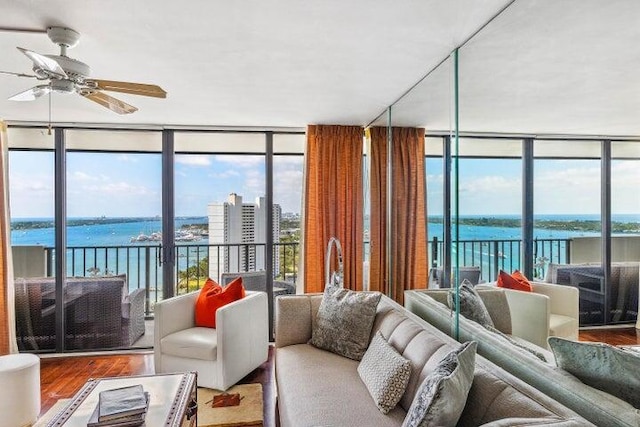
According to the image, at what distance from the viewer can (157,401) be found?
2.07 metres

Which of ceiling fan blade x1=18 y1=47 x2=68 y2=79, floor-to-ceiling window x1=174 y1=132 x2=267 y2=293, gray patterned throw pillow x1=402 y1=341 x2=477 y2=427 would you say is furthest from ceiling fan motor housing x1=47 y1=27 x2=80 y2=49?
gray patterned throw pillow x1=402 y1=341 x2=477 y2=427

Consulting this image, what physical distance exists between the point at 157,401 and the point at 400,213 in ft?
7.61

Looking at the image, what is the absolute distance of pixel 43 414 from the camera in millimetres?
2729

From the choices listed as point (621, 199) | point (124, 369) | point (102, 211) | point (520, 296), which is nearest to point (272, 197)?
point (102, 211)

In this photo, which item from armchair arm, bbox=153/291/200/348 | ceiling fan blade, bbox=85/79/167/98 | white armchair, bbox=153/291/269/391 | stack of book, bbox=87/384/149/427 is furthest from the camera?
armchair arm, bbox=153/291/200/348

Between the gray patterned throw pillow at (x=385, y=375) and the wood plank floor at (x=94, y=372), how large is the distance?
3.37ft

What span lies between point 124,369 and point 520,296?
352 centimetres

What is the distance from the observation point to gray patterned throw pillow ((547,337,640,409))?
1.12 metres

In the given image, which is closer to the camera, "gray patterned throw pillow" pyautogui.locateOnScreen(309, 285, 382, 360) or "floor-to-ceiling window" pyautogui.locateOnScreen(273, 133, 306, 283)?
"gray patterned throw pillow" pyautogui.locateOnScreen(309, 285, 382, 360)

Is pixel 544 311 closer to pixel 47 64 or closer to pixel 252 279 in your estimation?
pixel 47 64

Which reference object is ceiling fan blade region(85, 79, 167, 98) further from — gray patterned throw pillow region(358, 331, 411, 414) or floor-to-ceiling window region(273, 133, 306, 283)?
floor-to-ceiling window region(273, 133, 306, 283)

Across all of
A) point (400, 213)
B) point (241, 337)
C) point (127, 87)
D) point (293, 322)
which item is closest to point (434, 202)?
point (400, 213)

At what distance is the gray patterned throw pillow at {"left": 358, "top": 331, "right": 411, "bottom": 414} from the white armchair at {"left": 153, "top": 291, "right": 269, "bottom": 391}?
51.0 inches

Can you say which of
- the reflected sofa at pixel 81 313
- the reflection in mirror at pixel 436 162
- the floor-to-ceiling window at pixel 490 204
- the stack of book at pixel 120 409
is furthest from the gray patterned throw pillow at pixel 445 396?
the reflected sofa at pixel 81 313
